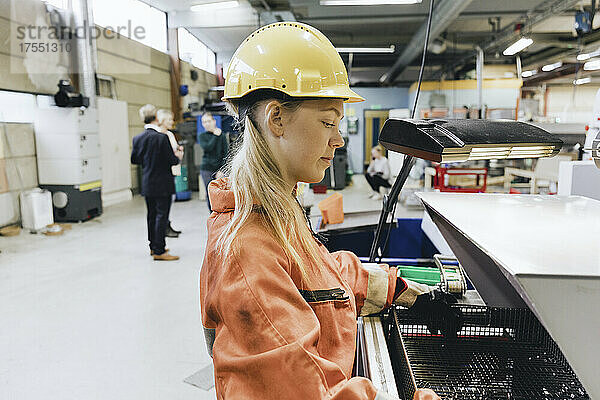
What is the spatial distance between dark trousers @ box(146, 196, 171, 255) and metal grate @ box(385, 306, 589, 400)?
3.66 metres

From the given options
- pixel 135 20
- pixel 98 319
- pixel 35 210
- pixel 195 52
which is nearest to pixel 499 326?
pixel 98 319

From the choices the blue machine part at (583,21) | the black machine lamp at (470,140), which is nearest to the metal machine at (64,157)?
the black machine lamp at (470,140)

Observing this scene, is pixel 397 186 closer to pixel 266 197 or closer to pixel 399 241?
pixel 266 197

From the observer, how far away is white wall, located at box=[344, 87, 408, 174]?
14.5 m

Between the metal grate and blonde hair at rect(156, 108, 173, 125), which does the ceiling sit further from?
the metal grate

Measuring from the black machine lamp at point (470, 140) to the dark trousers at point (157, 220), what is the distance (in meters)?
3.74

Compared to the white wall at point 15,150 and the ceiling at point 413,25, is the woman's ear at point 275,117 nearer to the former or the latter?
the white wall at point 15,150

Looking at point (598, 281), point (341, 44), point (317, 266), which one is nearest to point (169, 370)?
point (317, 266)

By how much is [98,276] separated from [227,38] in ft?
28.5

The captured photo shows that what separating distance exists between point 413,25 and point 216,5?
222 inches

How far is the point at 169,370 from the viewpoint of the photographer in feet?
8.04

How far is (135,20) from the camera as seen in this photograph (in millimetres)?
8070

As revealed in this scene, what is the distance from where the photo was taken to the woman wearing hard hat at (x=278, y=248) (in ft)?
2.25

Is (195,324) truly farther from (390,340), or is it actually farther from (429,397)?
(429,397)
